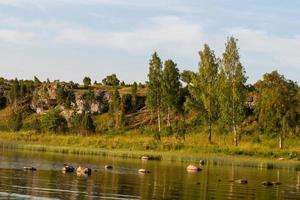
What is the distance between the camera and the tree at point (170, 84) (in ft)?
376

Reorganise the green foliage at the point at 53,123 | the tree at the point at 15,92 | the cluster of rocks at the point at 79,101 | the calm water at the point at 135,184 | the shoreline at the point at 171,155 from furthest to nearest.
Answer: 1. the tree at the point at 15,92
2. the cluster of rocks at the point at 79,101
3. the green foliage at the point at 53,123
4. the shoreline at the point at 171,155
5. the calm water at the point at 135,184

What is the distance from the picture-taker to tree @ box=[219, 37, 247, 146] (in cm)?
9419

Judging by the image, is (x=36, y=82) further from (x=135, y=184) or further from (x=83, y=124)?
(x=135, y=184)

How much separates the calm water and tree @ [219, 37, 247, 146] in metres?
37.3

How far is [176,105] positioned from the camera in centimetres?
11762

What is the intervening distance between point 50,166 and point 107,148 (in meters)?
33.1

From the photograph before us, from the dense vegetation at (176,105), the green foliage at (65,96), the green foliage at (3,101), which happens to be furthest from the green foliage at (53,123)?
the green foliage at (3,101)

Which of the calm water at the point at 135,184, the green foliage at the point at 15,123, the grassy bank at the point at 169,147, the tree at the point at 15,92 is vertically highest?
the tree at the point at 15,92

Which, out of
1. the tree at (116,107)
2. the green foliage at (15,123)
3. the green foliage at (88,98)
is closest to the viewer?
the green foliage at (15,123)

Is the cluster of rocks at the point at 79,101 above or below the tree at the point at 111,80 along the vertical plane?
below

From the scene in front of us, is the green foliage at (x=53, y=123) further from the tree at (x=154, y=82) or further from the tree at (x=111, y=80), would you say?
the tree at (x=111, y=80)

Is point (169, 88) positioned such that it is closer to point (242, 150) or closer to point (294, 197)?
point (242, 150)

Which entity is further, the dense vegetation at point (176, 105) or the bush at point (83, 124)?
the bush at point (83, 124)

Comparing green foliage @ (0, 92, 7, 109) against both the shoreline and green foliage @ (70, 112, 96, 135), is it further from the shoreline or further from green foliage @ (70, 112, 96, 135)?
the shoreline
